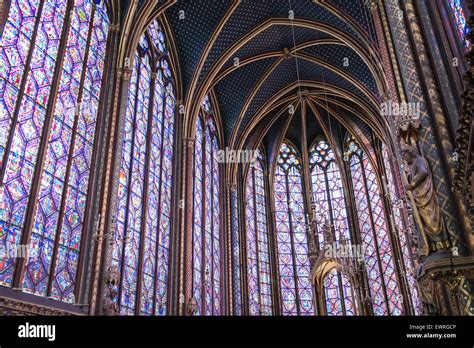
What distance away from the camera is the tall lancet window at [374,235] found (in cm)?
1945

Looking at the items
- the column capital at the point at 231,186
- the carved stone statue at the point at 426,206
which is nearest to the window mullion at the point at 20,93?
the carved stone statue at the point at 426,206

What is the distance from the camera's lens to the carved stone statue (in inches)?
253

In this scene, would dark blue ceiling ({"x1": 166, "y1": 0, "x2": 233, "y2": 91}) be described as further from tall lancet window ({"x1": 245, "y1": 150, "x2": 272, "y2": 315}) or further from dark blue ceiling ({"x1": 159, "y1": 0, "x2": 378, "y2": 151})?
tall lancet window ({"x1": 245, "y1": 150, "x2": 272, "y2": 315})

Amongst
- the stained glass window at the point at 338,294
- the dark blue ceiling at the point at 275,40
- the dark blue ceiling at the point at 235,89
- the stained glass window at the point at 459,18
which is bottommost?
the stained glass window at the point at 338,294

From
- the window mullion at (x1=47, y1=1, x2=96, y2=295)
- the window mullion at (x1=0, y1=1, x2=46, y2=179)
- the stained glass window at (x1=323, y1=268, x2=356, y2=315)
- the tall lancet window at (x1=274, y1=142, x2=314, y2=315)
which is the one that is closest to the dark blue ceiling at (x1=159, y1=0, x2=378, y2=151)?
the tall lancet window at (x1=274, y1=142, x2=314, y2=315)

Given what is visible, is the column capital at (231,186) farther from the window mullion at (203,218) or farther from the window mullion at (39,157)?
the window mullion at (39,157)

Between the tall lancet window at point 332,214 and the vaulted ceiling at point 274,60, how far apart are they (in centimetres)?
204

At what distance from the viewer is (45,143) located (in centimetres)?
910

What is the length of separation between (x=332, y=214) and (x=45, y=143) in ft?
53.0

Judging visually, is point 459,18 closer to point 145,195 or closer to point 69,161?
point 69,161

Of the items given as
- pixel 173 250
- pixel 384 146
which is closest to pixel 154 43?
pixel 173 250

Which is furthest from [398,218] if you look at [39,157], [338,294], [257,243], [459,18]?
[39,157]

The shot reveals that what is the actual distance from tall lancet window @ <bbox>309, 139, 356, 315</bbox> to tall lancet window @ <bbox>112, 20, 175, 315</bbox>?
805 cm

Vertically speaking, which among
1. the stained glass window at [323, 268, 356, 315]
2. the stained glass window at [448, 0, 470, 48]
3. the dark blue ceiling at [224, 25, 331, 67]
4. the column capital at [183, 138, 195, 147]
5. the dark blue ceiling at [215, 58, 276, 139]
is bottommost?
the stained glass window at [323, 268, 356, 315]
